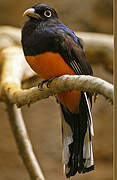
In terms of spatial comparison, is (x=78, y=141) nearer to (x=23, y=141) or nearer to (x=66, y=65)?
(x=66, y=65)

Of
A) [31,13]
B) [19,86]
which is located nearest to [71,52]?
[31,13]

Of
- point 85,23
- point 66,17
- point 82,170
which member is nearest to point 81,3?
point 66,17

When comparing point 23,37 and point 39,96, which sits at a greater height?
point 23,37

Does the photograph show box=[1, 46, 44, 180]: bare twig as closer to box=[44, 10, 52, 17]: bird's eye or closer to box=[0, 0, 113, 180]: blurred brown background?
box=[0, 0, 113, 180]: blurred brown background

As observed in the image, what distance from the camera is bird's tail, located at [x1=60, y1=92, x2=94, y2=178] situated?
82 centimetres

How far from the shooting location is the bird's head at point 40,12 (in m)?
0.79

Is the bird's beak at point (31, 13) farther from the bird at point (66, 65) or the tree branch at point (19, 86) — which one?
the tree branch at point (19, 86)

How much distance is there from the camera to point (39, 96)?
0.96 metres

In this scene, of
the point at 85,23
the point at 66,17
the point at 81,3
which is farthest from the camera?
the point at 85,23

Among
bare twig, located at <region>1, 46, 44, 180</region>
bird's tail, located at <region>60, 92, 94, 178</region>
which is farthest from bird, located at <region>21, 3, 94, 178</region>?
bare twig, located at <region>1, 46, 44, 180</region>

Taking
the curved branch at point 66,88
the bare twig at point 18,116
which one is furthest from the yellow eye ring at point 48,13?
the bare twig at point 18,116

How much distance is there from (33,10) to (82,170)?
32 centimetres

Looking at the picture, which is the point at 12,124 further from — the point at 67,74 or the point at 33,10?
the point at 33,10

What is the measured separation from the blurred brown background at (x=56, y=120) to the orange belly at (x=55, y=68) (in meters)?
0.07
